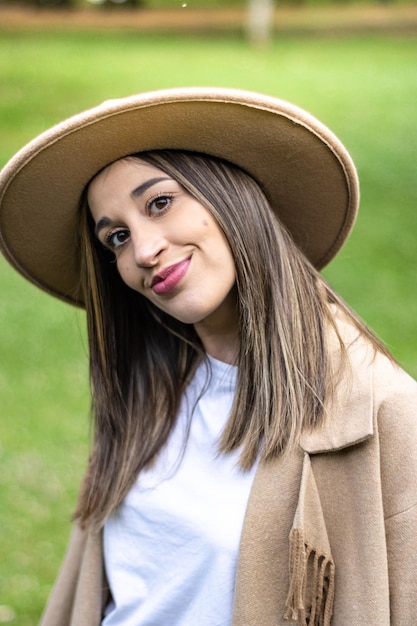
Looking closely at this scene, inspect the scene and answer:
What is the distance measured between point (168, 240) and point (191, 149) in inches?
9.8

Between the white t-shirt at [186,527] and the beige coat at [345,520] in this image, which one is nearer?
the beige coat at [345,520]

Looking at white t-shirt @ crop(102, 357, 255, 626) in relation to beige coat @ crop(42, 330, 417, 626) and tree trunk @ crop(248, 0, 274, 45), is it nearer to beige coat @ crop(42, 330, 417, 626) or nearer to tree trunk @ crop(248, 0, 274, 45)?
beige coat @ crop(42, 330, 417, 626)

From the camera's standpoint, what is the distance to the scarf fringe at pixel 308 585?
1970mm

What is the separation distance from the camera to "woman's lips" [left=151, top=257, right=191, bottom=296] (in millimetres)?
2057

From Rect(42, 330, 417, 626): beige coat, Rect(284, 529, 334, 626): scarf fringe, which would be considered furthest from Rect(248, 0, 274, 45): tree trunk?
Rect(284, 529, 334, 626): scarf fringe

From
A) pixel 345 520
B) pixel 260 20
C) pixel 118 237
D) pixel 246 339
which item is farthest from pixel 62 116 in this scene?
pixel 345 520

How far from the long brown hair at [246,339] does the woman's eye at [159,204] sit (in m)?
0.06

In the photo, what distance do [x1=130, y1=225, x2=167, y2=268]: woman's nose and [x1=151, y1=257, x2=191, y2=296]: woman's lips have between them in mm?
32

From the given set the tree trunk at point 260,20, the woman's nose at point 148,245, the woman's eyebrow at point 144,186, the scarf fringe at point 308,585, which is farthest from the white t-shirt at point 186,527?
the tree trunk at point 260,20

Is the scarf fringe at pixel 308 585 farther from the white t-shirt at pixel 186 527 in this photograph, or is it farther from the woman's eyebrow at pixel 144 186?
the woman's eyebrow at pixel 144 186

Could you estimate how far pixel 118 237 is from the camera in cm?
218

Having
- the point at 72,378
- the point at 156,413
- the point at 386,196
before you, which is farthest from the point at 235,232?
the point at 386,196

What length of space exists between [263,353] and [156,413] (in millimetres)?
430

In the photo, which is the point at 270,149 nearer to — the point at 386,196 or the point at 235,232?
the point at 235,232
